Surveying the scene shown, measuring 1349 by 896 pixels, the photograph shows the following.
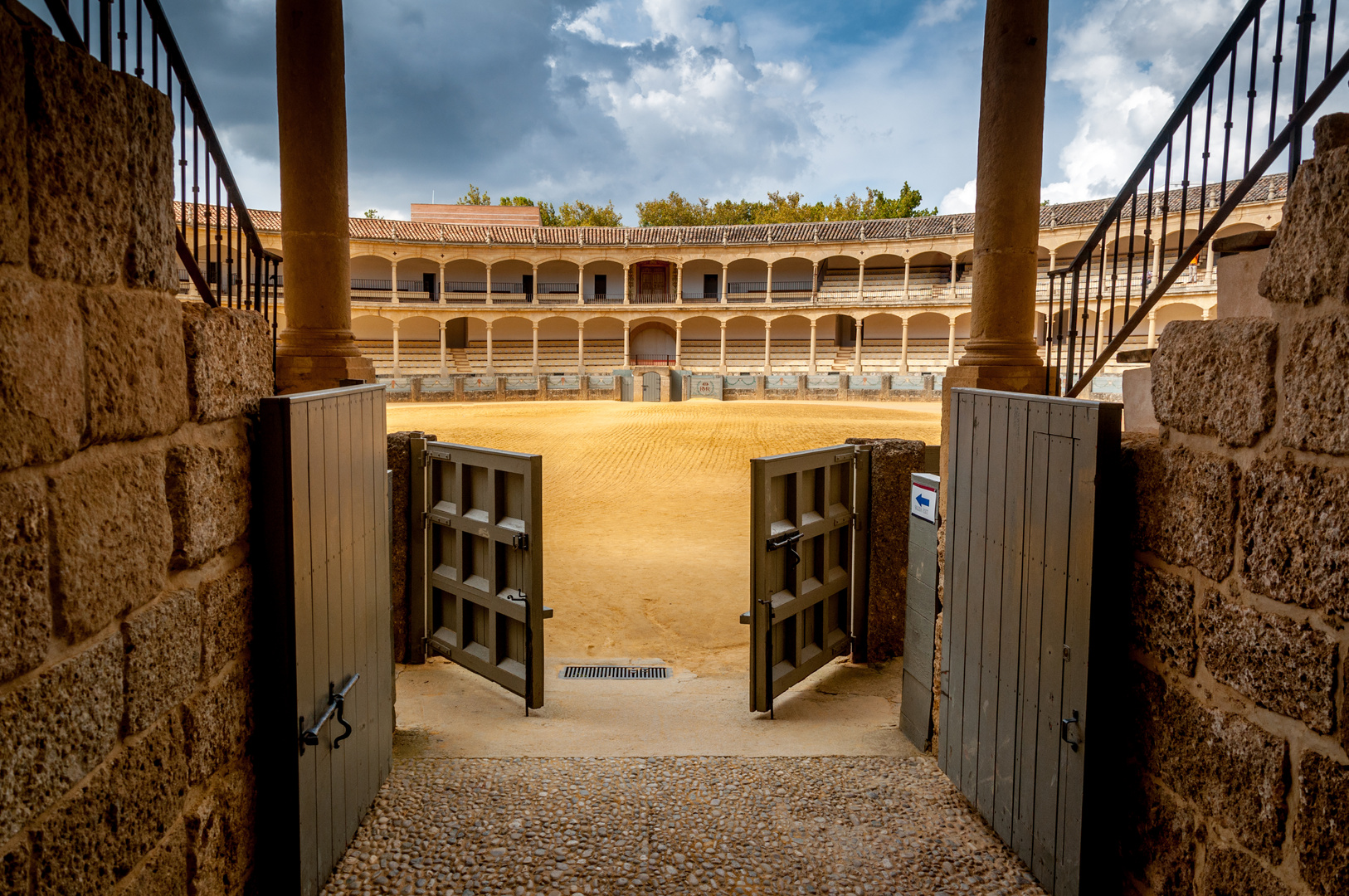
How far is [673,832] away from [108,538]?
101 inches

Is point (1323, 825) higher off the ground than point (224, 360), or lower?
lower

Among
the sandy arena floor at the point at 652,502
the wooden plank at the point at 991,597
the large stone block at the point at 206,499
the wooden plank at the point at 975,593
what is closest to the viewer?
the large stone block at the point at 206,499

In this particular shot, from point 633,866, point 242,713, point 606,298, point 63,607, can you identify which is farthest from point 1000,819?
point 606,298

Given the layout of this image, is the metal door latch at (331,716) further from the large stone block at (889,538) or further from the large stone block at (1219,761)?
the large stone block at (889,538)

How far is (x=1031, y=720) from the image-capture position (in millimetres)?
3258

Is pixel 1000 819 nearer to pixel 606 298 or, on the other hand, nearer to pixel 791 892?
pixel 791 892

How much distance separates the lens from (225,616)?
2.51 meters

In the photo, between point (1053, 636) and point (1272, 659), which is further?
point (1053, 636)

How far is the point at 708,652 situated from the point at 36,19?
21.0 feet

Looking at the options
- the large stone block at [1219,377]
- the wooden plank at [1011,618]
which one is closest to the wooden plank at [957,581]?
the wooden plank at [1011,618]

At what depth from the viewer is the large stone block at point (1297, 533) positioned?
189 centimetres

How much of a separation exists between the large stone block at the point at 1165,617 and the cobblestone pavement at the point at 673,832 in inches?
46.9

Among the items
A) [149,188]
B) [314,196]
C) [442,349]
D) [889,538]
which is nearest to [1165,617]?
[149,188]

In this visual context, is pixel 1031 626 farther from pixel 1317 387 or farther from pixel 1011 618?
pixel 1317 387
